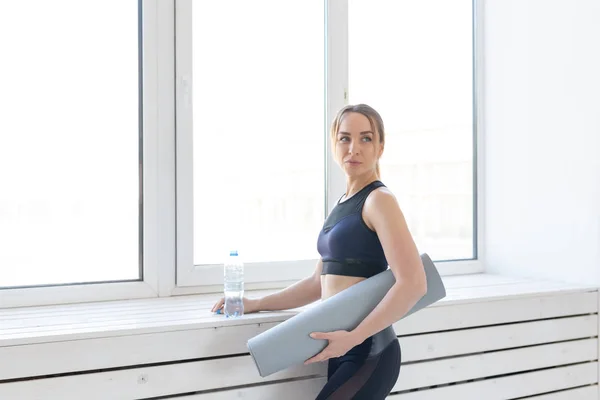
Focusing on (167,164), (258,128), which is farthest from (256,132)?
(167,164)

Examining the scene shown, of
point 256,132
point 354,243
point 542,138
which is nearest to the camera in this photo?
point 354,243

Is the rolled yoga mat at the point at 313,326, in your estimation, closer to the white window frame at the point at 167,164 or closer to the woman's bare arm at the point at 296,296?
the woman's bare arm at the point at 296,296

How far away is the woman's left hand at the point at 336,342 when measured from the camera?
5.26 ft

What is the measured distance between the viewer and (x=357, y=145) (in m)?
1.76

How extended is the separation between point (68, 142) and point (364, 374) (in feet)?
3.90

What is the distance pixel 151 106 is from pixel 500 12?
62.4 inches

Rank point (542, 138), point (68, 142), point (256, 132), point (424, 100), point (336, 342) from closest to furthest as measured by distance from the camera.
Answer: point (336, 342), point (68, 142), point (256, 132), point (542, 138), point (424, 100)

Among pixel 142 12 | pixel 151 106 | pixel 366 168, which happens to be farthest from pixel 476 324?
pixel 142 12

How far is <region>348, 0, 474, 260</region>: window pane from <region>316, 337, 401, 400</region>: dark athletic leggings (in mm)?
1209

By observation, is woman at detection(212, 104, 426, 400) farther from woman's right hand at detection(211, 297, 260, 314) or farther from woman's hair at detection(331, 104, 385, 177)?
woman's right hand at detection(211, 297, 260, 314)

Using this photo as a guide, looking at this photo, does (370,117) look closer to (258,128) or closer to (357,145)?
(357,145)

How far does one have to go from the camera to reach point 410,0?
2879 mm

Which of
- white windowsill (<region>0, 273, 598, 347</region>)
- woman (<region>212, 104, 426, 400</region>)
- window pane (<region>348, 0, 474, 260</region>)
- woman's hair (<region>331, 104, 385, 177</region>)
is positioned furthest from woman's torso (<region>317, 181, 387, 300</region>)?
window pane (<region>348, 0, 474, 260</region>)

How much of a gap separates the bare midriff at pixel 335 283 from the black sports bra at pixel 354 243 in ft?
0.03
